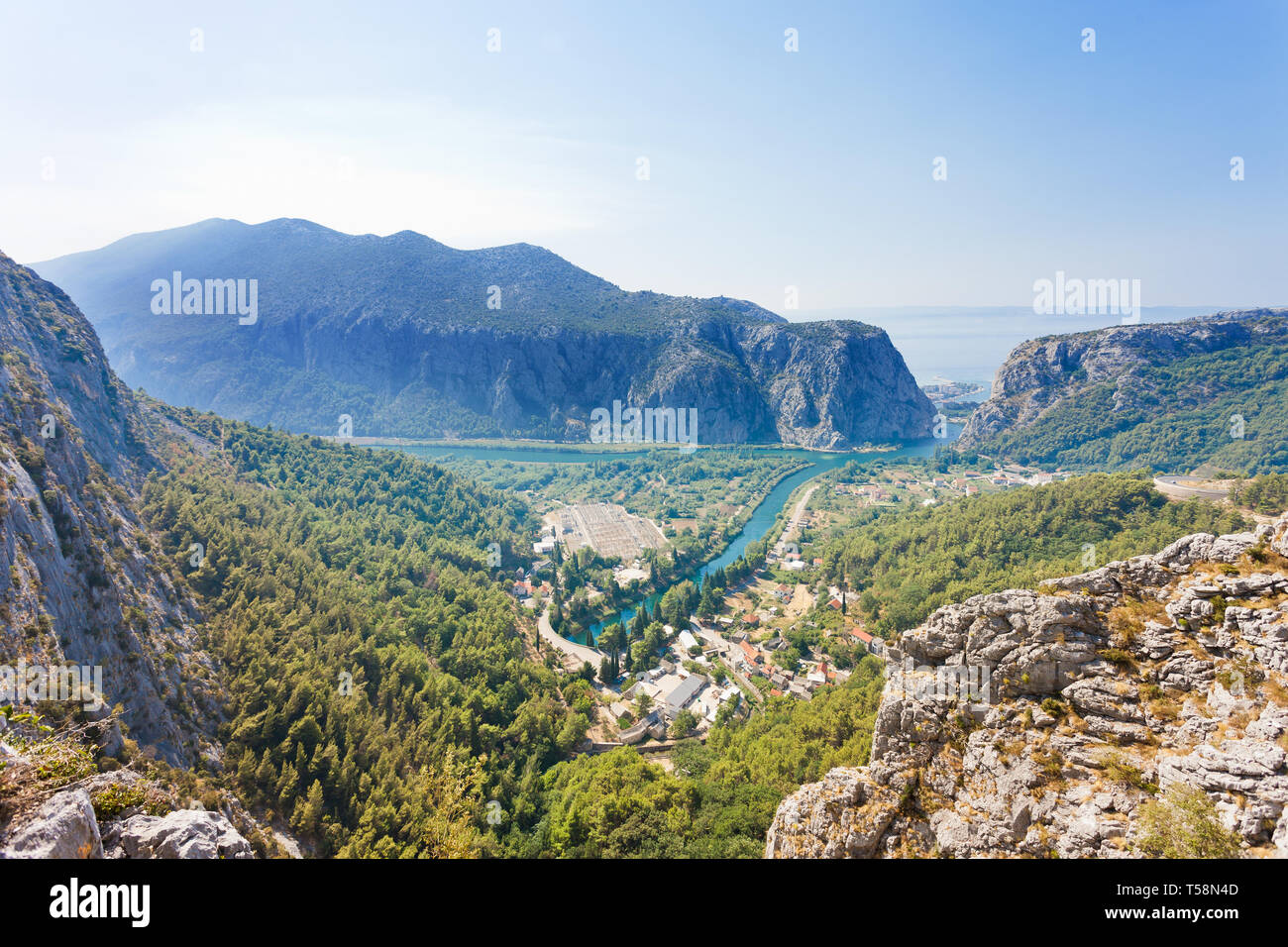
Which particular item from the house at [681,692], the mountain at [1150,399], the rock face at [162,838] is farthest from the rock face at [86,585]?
the mountain at [1150,399]

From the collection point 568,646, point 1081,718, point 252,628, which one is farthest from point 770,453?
point 1081,718

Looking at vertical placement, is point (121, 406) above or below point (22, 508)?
above

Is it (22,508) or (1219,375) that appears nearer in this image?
(22,508)

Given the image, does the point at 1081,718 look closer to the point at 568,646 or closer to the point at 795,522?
the point at 568,646

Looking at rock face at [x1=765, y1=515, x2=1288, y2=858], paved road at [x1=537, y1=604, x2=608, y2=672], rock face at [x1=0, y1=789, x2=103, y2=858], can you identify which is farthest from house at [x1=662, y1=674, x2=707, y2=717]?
rock face at [x1=0, y1=789, x2=103, y2=858]
